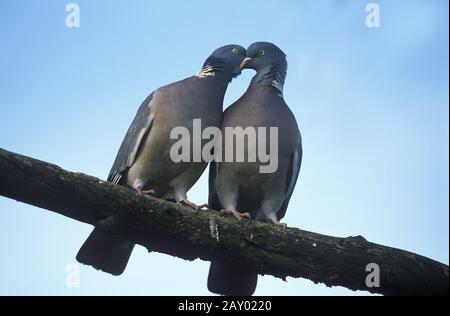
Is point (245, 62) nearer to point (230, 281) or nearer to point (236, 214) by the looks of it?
point (236, 214)

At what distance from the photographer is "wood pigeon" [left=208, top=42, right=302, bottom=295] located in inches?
282

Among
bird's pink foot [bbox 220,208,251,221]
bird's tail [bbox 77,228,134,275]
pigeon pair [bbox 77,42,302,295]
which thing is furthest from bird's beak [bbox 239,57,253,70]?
bird's tail [bbox 77,228,134,275]

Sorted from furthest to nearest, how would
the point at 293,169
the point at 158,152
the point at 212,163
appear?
1. the point at 212,163
2. the point at 293,169
3. the point at 158,152

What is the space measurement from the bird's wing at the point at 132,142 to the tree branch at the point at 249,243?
1.52 metres

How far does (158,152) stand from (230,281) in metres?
1.53

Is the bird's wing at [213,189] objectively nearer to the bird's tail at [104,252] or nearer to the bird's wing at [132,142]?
the bird's wing at [132,142]

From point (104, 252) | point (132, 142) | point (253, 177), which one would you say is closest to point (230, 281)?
point (253, 177)

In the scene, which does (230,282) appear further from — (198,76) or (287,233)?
(198,76)

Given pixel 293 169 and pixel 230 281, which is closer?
pixel 230 281

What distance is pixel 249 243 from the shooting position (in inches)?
232

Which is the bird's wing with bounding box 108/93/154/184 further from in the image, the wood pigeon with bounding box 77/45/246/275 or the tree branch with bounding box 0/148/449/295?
the tree branch with bounding box 0/148/449/295

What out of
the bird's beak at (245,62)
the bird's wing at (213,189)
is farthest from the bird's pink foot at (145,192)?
the bird's beak at (245,62)

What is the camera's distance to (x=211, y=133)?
23.9ft
